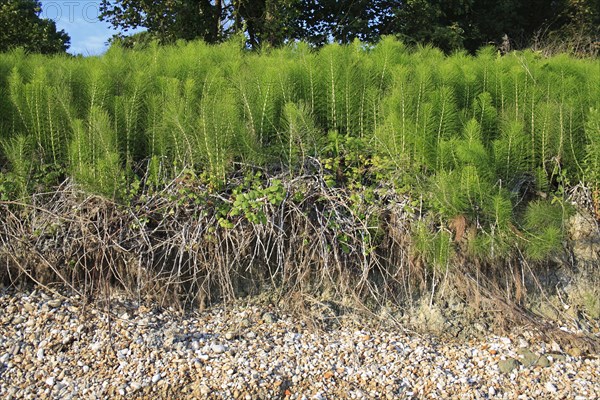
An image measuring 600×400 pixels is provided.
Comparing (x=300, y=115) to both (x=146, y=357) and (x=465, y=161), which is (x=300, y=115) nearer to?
(x=465, y=161)

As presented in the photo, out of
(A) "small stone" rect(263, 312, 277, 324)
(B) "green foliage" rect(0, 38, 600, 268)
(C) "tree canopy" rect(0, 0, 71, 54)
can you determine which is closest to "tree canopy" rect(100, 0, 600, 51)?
(C) "tree canopy" rect(0, 0, 71, 54)

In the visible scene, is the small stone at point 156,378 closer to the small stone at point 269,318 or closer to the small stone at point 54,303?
the small stone at point 269,318

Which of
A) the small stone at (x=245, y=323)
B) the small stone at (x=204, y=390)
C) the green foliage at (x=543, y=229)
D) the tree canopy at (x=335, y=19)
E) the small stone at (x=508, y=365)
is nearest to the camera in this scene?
the small stone at (x=204, y=390)

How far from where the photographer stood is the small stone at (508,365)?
2445mm

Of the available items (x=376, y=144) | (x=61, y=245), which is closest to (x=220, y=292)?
(x=61, y=245)

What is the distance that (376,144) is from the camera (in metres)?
2.93

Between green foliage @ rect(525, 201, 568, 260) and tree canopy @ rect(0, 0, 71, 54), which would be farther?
tree canopy @ rect(0, 0, 71, 54)

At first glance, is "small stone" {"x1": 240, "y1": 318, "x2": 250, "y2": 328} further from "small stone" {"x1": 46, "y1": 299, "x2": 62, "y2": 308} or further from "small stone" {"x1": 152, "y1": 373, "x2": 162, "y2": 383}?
"small stone" {"x1": 46, "y1": 299, "x2": 62, "y2": 308}

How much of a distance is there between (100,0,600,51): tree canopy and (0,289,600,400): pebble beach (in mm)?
4412

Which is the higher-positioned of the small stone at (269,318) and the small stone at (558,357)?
the small stone at (269,318)

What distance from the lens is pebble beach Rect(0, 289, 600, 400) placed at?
2.28 meters

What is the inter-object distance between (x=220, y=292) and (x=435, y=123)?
1.38 m

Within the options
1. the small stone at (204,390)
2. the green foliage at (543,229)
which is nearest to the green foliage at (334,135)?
the green foliage at (543,229)

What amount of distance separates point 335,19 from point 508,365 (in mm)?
7359
